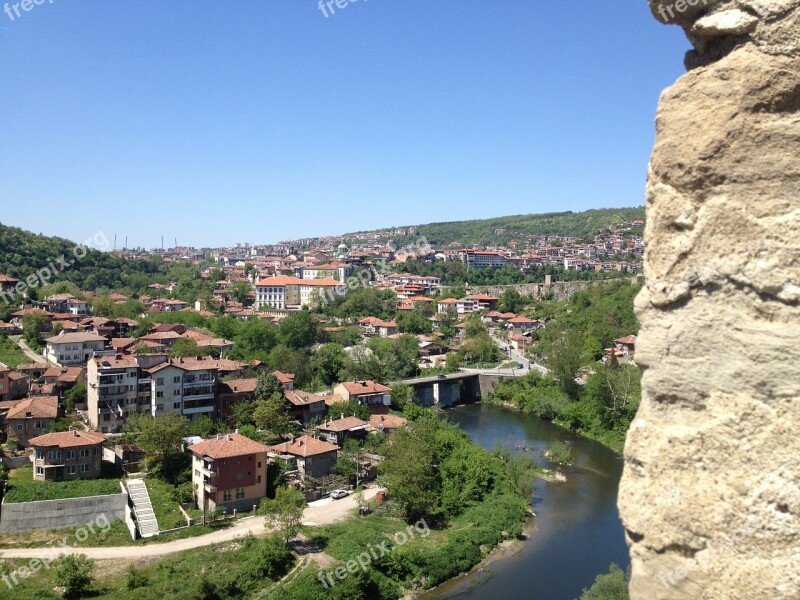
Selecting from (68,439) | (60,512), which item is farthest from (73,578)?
(68,439)

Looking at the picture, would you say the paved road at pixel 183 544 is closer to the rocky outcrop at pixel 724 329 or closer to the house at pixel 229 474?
the house at pixel 229 474

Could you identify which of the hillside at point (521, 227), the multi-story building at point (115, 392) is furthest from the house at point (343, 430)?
the hillside at point (521, 227)

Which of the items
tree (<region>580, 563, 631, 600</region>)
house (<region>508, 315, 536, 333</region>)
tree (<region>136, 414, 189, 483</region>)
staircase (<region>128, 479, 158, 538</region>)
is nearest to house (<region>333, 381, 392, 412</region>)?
tree (<region>136, 414, 189, 483</region>)

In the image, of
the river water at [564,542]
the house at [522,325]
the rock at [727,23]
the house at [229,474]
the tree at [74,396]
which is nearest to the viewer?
the rock at [727,23]

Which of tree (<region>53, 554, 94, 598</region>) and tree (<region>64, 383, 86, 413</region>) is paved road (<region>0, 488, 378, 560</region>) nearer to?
tree (<region>53, 554, 94, 598</region>)

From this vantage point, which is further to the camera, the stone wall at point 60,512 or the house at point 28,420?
the house at point 28,420

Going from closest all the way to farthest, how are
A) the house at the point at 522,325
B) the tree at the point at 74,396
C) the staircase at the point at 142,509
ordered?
1. the staircase at the point at 142,509
2. the tree at the point at 74,396
3. the house at the point at 522,325

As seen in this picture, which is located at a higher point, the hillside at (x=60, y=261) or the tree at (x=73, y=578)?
the hillside at (x=60, y=261)
